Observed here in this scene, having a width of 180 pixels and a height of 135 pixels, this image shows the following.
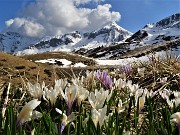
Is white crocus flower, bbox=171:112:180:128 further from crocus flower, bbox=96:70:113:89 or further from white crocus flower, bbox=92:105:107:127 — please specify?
crocus flower, bbox=96:70:113:89

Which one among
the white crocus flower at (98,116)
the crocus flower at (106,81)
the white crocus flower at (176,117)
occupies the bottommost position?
the white crocus flower at (176,117)

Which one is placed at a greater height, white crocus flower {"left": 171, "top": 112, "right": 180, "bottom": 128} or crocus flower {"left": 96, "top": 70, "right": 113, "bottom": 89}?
crocus flower {"left": 96, "top": 70, "right": 113, "bottom": 89}

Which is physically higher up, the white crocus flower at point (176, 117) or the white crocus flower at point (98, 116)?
the white crocus flower at point (98, 116)

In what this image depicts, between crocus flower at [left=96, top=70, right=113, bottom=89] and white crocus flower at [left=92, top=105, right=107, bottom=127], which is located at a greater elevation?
crocus flower at [left=96, top=70, right=113, bottom=89]

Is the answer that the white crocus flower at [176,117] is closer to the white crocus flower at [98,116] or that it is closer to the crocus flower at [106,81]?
the white crocus flower at [98,116]

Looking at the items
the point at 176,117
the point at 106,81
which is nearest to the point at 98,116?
the point at 176,117

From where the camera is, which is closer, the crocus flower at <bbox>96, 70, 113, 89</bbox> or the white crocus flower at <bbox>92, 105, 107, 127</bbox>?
the white crocus flower at <bbox>92, 105, 107, 127</bbox>

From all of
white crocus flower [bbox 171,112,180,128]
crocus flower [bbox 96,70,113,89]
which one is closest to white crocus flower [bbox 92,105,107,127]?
white crocus flower [bbox 171,112,180,128]

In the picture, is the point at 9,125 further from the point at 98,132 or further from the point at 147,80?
the point at 147,80

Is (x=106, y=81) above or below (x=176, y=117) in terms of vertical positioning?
above

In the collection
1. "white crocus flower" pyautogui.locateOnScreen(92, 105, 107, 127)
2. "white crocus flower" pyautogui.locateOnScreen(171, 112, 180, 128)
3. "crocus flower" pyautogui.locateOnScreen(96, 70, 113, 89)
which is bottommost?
"white crocus flower" pyautogui.locateOnScreen(171, 112, 180, 128)

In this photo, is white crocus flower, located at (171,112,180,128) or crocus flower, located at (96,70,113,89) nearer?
white crocus flower, located at (171,112,180,128)

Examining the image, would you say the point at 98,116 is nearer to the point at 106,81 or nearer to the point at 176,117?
the point at 176,117

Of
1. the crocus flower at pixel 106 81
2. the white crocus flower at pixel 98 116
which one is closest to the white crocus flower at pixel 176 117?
the white crocus flower at pixel 98 116
